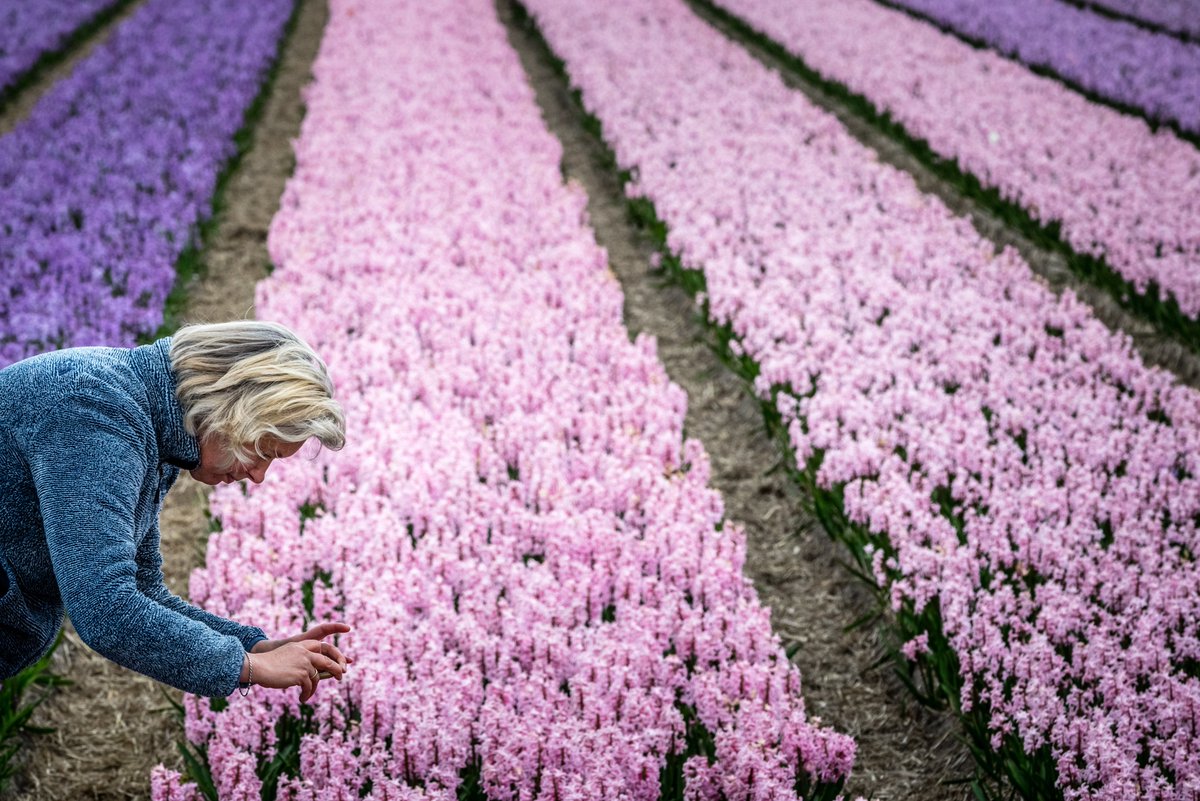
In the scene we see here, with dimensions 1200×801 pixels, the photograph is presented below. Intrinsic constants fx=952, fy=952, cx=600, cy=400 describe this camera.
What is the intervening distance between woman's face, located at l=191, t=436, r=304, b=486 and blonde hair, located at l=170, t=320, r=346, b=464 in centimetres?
3

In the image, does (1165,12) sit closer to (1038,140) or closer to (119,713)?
(1038,140)

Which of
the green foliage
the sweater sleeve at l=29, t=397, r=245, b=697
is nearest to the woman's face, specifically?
the sweater sleeve at l=29, t=397, r=245, b=697

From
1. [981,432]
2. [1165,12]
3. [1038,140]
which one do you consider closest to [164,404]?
[981,432]

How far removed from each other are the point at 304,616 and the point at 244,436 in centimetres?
220

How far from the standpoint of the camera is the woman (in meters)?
2.36

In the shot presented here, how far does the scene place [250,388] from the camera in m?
2.55

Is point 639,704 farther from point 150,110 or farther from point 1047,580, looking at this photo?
point 150,110

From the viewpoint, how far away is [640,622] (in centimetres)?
452

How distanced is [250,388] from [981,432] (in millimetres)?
4933

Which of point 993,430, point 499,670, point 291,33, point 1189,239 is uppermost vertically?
point 1189,239

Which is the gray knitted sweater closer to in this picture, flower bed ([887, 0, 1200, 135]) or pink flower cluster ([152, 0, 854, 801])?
pink flower cluster ([152, 0, 854, 801])

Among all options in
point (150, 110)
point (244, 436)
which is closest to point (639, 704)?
point (244, 436)

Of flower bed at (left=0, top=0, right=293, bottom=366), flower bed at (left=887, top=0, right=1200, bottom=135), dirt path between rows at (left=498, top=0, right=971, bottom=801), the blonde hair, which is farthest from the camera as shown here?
flower bed at (left=887, top=0, right=1200, bottom=135)

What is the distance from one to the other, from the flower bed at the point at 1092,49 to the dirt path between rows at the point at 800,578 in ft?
28.5
